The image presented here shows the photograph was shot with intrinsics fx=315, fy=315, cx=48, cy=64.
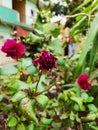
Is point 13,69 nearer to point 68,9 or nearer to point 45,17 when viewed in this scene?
point 45,17

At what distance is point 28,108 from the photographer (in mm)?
1201

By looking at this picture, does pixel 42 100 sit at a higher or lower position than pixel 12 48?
lower

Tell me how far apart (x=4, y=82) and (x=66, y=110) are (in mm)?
322

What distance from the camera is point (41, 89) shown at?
49.9 inches

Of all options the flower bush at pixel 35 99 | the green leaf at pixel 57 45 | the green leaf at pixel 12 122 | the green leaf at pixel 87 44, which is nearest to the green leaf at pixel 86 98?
the flower bush at pixel 35 99

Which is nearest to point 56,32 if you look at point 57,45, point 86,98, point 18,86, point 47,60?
point 57,45

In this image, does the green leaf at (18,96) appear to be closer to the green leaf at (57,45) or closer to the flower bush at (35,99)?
the flower bush at (35,99)

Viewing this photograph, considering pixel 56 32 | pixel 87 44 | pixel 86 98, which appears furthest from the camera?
pixel 56 32

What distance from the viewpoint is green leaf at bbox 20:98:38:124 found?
3.90ft

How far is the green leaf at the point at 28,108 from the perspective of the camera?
1.19m

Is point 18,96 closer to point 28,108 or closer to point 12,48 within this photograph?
point 28,108

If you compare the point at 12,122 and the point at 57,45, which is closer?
the point at 12,122

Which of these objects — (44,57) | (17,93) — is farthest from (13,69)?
(44,57)

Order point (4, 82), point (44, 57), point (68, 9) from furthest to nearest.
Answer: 1. point (68, 9)
2. point (4, 82)
3. point (44, 57)
